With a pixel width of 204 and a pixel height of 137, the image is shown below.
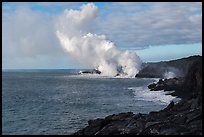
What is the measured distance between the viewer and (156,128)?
682 inches

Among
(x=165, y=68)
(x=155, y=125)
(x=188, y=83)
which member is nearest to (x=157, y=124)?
(x=155, y=125)

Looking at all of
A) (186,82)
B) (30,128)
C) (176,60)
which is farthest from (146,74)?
(30,128)

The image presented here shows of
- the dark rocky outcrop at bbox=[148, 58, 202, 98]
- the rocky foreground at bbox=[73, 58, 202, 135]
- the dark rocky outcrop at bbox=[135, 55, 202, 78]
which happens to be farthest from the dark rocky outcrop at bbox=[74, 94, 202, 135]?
the dark rocky outcrop at bbox=[135, 55, 202, 78]

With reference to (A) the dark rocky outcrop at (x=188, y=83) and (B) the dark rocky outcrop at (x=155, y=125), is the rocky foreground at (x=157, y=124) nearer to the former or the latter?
(B) the dark rocky outcrop at (x=155, y=125)

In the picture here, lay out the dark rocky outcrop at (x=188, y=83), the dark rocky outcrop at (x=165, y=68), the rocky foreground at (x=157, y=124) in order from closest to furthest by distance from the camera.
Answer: the rocky foreground at (x=157, y=124) < the dark rocky outcrop at (x=188, y=83) < the dark rocky outcrop at (x=165, y=68)

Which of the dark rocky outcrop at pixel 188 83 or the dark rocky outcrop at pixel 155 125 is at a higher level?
the dark rocky outcrop at pixel 188 83

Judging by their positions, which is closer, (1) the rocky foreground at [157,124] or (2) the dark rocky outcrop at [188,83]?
(1) the rocky foreground at [157,124]

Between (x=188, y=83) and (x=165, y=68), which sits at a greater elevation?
(x=165, y=68)

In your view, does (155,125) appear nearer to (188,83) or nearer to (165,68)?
(188,83)

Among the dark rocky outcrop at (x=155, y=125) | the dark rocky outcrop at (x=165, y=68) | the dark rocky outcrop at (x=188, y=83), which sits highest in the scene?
the dark rocky outcrop at (x=165, y=68)

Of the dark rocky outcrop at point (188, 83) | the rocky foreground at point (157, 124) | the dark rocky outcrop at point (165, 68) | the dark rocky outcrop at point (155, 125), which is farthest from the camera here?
the dark rocky outcrop at point (165, 68)

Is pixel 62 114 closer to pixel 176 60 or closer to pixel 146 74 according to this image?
pixel 146 74

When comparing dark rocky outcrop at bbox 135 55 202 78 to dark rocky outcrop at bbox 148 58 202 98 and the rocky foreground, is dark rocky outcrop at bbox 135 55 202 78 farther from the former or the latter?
the rocky foreground

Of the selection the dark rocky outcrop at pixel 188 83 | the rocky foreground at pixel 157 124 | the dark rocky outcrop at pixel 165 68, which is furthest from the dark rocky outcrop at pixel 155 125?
the dark rocky outcrop at pixel 165 68
